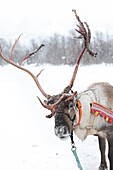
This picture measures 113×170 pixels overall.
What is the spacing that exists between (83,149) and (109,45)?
31015 mm

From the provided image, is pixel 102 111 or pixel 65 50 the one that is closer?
pixel 102 111

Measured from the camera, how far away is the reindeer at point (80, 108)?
8.47 ft

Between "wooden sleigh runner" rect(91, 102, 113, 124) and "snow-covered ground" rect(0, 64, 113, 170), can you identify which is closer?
"wooden sleigh runner" rect(91, 102, 113, 124)

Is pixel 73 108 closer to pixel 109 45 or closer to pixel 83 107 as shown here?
pixel 83 107

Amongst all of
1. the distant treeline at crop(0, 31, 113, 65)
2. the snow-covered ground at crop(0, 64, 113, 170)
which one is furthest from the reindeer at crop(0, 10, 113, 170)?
the distant treeline at crop(0, 31, 113, 65)

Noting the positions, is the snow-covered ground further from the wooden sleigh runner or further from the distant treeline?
the distant treeline

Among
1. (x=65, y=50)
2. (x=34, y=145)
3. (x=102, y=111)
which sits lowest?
(x=34, y=145)

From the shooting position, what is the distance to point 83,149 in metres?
4.57

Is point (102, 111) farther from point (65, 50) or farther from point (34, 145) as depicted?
point (65, 50)

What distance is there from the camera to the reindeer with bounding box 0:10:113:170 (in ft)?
8.47

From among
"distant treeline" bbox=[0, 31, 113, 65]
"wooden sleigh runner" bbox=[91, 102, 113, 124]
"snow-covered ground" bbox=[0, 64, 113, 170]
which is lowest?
"snow-covered ground" bbox=[0, 64, 113, 170]

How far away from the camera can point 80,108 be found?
112 inches

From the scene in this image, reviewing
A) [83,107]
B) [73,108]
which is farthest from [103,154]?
[73,108]

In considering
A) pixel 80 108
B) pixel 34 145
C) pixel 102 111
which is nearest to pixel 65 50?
pixel 34 145
